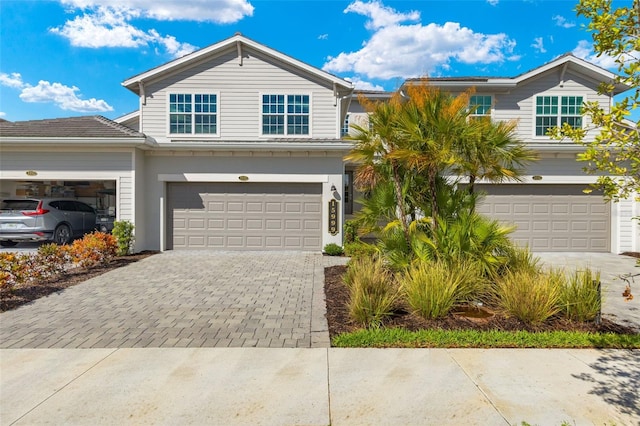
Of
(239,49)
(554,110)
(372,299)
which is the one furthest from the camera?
(554,110)

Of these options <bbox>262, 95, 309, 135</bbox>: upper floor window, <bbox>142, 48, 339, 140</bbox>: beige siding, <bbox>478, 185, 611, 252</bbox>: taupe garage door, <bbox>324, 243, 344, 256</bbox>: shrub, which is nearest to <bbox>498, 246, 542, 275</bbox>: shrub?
<bbox>324, 243, 344, 256</bbox>: shrub

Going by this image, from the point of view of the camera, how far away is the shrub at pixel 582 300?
5398mm

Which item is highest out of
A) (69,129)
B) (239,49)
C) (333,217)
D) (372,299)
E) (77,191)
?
(239,49)

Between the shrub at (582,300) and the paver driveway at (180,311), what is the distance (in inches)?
141

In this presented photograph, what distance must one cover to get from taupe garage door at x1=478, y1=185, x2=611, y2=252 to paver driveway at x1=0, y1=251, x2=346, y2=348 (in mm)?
8436

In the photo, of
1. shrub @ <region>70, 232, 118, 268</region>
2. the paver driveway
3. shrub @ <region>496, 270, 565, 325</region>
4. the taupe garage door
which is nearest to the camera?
the paver driveway

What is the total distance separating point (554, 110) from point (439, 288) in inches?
507

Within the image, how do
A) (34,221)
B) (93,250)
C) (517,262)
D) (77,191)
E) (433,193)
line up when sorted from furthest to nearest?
(77,191) → (34,221) → (93,250) → (433,193) → (517,262)

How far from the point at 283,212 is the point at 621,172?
11.1 m

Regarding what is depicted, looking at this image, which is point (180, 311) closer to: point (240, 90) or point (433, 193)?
point (433, 193)

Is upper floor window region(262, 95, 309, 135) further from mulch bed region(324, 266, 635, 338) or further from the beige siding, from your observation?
mulch bed region(324, 266, 635, 338)

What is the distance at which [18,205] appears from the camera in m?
12.9

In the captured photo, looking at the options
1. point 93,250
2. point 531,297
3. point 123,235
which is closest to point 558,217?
point 531,297

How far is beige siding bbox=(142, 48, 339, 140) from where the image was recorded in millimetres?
13406
